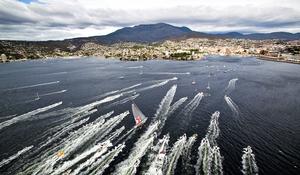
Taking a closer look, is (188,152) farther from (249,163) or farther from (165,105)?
(165,105)

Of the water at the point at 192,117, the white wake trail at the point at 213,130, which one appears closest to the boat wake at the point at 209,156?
the white wake trail at the point at 213,130

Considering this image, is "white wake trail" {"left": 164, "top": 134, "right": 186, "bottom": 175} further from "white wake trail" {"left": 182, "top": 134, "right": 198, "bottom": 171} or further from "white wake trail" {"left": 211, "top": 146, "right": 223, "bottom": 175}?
"white wake trail" {"left": 211, "top": 146, "right": 223, "bottom": 175}

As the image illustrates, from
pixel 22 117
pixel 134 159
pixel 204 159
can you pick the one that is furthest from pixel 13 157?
pixel 204 159

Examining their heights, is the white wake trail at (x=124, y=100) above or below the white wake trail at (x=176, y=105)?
above

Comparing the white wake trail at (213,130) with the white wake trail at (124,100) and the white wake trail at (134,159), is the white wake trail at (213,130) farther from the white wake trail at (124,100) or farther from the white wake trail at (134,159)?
the white wake trail at (124,100)

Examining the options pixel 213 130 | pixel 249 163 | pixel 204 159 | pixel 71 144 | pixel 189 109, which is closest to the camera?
pixel 249 163

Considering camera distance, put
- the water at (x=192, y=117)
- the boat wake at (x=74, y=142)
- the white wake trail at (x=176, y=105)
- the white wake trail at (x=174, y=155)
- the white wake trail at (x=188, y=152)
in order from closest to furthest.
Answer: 1. the white wake trail at (x=174, y=155)
2. the boat wake at (x=74, y=142)
3. the white wake trail at (x=188, y=152)
4. the water at (x=192, y=117)
5. the white wake trail at (x=176, y=105)

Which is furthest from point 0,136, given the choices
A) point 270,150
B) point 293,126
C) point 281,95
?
point 281,95
